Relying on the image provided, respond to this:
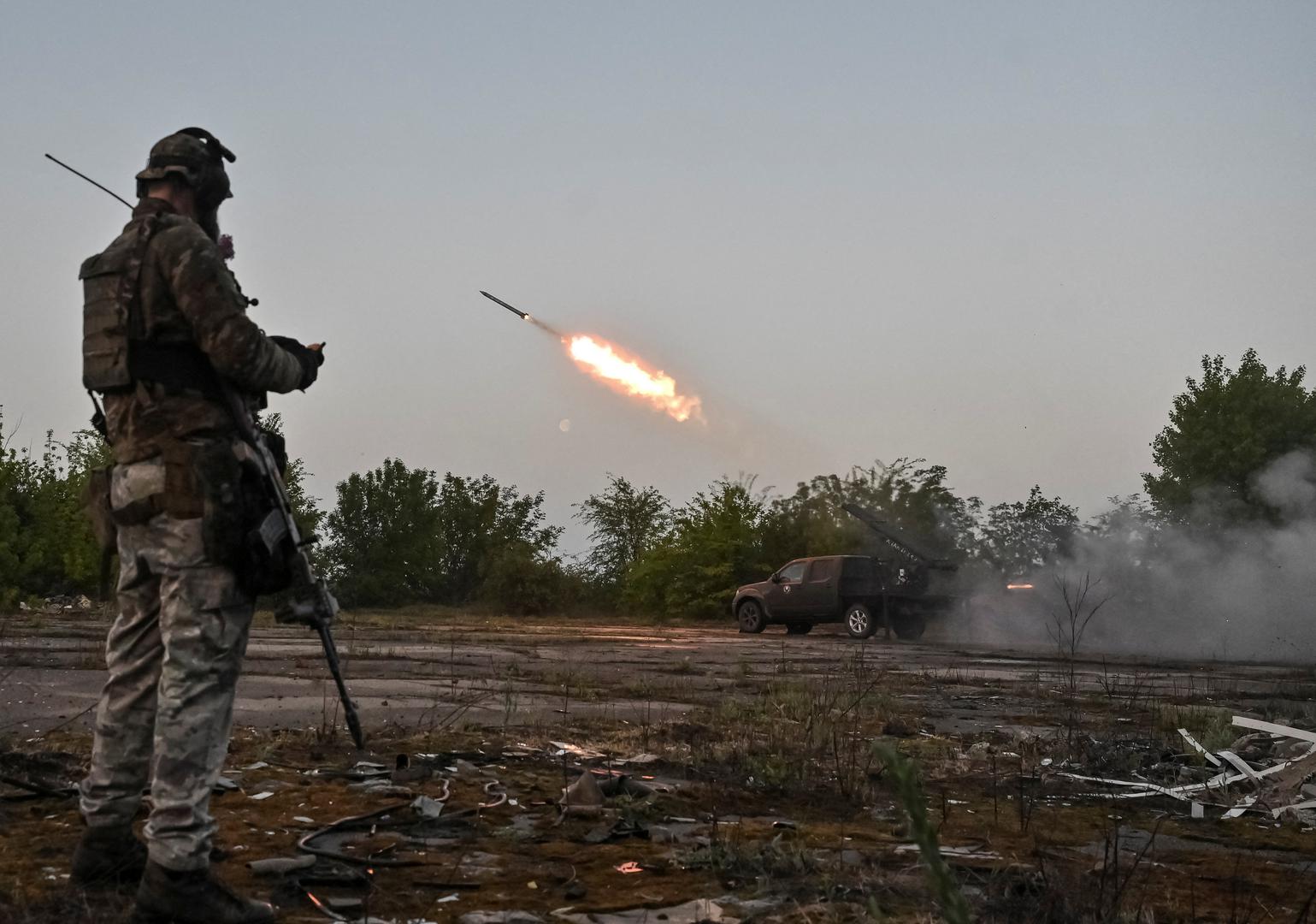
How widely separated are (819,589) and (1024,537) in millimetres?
11808

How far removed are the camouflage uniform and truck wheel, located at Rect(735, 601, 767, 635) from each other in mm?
24767

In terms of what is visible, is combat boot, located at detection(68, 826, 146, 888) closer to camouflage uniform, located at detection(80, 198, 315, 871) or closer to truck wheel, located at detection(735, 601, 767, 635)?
camouflage uniform, located at detection(80, 198, 315, 871)

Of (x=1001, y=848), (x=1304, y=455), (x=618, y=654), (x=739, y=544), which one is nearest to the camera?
(x=1001, y=848)

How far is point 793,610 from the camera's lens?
2725 cm

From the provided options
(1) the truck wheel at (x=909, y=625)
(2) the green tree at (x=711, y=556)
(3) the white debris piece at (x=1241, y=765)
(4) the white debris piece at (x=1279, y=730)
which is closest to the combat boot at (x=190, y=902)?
(3) the white debris piece at (x=1241, y=765)

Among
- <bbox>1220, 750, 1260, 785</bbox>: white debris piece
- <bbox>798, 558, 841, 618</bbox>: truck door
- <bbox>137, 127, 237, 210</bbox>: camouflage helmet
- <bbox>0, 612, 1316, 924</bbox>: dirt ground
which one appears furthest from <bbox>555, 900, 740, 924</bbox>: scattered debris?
<bbox>798, 558, 841, 618</bbox>: truck door

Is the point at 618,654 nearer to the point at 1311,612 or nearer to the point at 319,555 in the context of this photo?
the point at 1311,612

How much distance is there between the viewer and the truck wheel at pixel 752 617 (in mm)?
28391

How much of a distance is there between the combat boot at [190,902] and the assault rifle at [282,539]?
101 centimetres

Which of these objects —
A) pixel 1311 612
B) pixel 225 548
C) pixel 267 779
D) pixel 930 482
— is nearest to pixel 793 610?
pixel 930 482

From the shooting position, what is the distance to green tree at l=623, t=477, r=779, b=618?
37.5 meters

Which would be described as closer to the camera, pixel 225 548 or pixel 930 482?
pixel 225 548

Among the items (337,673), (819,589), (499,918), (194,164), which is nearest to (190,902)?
(499,918)

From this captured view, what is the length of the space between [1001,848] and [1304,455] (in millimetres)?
34761
